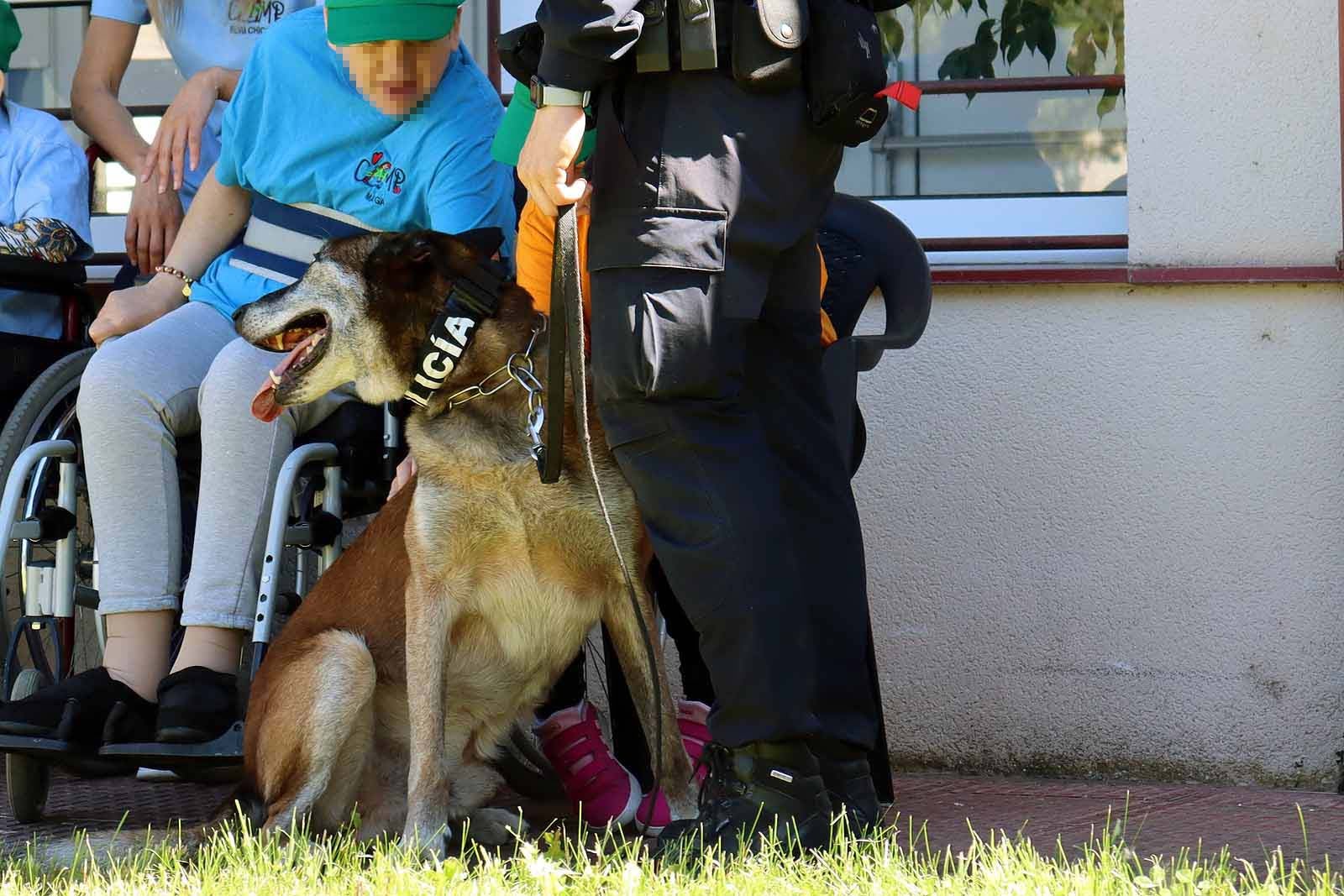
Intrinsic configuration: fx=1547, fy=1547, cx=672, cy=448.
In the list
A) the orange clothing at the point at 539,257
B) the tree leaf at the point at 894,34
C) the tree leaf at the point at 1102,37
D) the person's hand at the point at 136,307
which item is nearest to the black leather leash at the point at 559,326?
the orange clothing at the point at 539,257

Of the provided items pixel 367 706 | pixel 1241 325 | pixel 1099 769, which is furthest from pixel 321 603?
pixel 1241 325

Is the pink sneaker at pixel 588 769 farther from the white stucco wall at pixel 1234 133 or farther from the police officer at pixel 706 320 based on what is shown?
the white stucco wall at pixel 1234 133

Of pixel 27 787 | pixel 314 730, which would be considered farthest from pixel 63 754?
pixel 314 730

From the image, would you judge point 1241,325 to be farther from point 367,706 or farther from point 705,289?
point 367,706

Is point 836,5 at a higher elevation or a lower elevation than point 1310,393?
higher

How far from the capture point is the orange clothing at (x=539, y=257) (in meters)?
3.09

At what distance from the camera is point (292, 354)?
10.7 feet

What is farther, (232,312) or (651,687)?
(232,312)

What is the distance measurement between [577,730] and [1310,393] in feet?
6.68

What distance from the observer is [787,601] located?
269 centimetres

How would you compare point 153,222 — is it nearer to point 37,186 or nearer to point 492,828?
point 37,186

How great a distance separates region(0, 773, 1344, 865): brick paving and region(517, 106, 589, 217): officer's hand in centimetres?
145

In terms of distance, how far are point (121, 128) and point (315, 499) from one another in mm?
1289

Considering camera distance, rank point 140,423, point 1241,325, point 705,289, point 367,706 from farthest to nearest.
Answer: point 1241,325 → point 140,423 → point 367,706 → point 705,289
